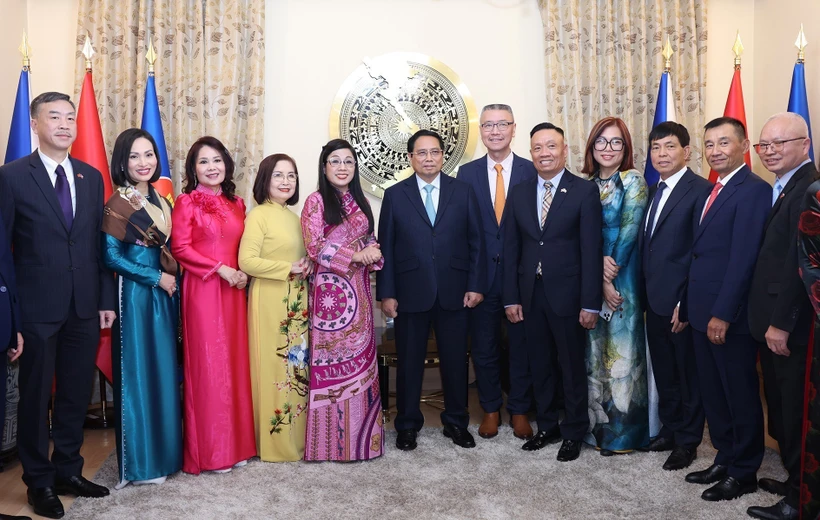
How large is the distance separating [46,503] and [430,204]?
2.16 m

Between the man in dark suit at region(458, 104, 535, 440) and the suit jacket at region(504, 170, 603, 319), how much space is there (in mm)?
299

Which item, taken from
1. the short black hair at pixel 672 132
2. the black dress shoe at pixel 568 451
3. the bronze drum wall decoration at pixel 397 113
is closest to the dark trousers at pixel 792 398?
the black dress shoe at pixel 568 451

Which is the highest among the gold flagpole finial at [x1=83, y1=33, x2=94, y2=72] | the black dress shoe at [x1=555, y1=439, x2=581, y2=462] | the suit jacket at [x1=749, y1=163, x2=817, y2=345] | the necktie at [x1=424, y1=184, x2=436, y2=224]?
the gold flagpole finial at [x1=83, y1=33, x2=94, y2=72]

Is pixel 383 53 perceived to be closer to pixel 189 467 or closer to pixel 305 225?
pixel 305 225

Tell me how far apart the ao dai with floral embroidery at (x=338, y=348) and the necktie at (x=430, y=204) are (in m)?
0.36

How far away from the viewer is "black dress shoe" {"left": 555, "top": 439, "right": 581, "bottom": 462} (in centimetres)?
343

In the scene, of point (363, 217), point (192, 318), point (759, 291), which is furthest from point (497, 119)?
point (192, 318)

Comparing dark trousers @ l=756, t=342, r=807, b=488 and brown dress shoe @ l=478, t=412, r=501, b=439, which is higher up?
dark trousers @ l=756, t=342, r=807, b=488

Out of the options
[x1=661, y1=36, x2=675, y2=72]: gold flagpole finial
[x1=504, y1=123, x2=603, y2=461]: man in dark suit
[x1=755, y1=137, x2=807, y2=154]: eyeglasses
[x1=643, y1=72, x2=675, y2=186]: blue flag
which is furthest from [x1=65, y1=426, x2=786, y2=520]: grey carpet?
[x1=661, y1=36, x2=675, y2=72]: gold flagpole finial

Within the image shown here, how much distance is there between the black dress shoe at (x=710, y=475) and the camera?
3.10 metres

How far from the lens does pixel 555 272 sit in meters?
3.40

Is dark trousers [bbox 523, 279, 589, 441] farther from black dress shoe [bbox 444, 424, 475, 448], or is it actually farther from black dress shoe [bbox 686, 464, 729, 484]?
black dress shoe [bbox 686, 464, 729, 484]

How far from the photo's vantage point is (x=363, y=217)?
350 cm

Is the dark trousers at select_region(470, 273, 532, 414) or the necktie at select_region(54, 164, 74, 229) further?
the dark trousers at select_region(470, 273, 532, 414)
